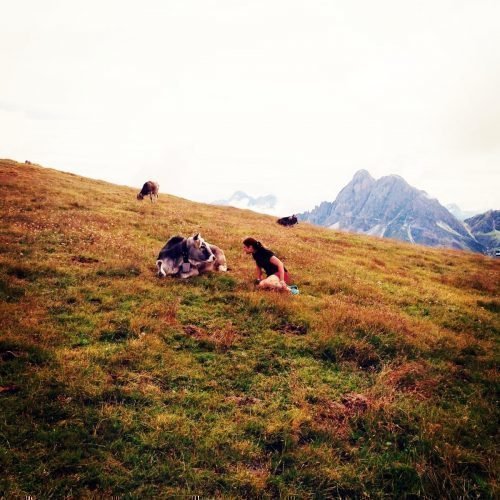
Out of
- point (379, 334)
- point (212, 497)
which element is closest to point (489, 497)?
point (212, 497)

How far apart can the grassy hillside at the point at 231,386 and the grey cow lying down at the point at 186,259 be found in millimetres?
613

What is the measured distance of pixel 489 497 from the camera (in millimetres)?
5434

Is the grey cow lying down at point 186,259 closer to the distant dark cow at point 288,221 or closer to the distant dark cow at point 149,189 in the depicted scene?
the distant dark cow at point 288,221

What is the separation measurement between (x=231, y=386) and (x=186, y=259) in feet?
24.4

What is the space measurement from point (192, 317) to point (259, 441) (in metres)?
4.92

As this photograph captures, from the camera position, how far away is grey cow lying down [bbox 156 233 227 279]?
14.1m

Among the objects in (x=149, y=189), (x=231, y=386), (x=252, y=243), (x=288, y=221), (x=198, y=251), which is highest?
(x=149, y=189)

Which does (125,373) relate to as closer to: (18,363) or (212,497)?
(18,363)

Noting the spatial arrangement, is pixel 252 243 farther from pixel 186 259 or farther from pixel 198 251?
pixel 186 259

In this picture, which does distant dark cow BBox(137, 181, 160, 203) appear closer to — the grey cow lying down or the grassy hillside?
the grassy hillside

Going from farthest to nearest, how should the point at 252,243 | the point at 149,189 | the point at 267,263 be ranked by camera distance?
the point at 149,189
the point at 267,263
the point at 252,243

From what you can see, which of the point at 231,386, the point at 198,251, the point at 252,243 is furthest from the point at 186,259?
the point at 231,386

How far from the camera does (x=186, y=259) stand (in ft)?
47.2

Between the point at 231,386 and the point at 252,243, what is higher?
→ the point at 252,243
